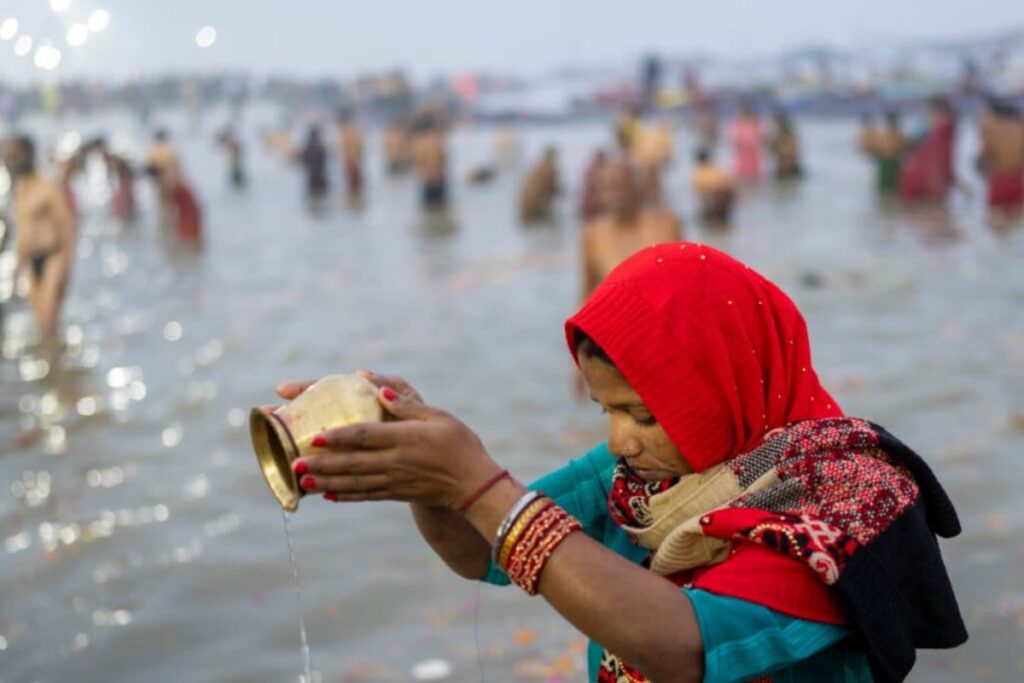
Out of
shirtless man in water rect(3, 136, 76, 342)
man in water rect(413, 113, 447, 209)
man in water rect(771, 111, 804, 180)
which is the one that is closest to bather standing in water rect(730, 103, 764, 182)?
man in water rect(771, 111, 804, 180)

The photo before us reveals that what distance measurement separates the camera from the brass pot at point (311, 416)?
4.97 feet

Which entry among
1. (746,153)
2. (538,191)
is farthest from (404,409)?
(746,153)

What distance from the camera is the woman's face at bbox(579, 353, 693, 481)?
1.63m

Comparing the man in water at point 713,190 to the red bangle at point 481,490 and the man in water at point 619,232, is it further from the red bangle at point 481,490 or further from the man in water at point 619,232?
the red bangle at point 481,490

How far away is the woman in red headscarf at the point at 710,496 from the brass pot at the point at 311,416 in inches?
1.3

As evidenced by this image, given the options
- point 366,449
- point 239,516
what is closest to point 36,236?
point 239,516

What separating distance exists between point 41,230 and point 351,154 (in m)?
15.3

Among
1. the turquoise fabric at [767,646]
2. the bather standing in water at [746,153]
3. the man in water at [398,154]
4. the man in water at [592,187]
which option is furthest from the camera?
the man in water at [398,154]

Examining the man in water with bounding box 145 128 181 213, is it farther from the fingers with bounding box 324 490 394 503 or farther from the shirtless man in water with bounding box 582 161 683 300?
the fingers with bounding box 324 490 394 503

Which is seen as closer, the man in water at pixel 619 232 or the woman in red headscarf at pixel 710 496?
the woman in red headscarf at pixel 710 496

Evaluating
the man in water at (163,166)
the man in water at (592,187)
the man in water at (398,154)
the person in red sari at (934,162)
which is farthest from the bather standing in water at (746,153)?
the man in water at (163,166)

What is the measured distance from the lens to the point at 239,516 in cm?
555

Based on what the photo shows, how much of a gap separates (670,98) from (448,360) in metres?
41.7

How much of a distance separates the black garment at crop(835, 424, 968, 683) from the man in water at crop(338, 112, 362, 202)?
22.4m
